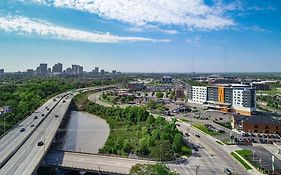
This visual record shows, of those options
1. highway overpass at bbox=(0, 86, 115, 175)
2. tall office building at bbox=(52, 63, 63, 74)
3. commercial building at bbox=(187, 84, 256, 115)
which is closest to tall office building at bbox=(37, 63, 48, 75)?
tall office building at bbox=(52, 63, 63, 74)

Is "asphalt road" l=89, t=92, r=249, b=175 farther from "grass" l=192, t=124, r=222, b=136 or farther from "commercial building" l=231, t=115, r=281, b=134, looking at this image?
"commercial building" l=231, t=115, r=281, b=134

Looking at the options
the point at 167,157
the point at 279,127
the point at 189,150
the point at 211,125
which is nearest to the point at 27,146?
the point at 167,157

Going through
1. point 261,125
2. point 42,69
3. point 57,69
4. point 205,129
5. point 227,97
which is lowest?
point 205,129

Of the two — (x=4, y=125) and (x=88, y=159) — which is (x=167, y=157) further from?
(x=4, y=125)

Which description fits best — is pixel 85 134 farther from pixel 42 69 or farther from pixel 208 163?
pixel 42 69

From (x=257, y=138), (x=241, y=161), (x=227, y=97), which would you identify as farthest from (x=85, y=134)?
(x=227, y=97)

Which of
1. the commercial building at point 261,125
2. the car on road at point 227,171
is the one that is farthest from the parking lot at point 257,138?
the car on road at point 227,171
